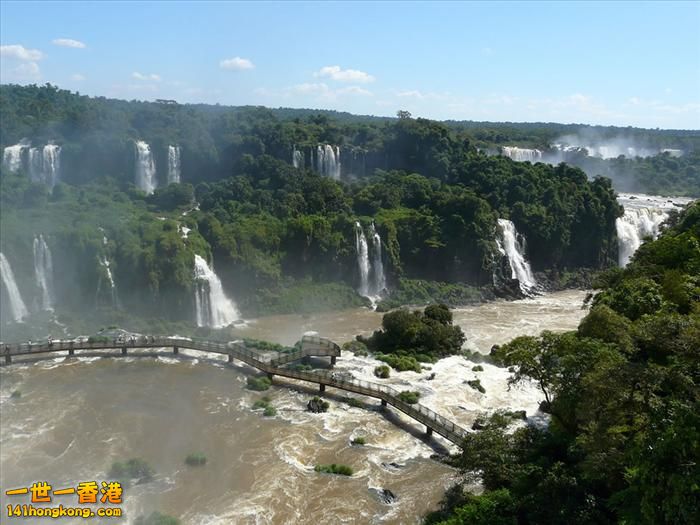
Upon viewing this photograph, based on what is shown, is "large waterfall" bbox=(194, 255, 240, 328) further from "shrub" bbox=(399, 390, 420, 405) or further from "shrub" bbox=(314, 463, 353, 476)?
"shrub" bbox=(314, 463, 353, 476)

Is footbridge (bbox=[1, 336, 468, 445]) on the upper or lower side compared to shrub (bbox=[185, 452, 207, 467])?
upper

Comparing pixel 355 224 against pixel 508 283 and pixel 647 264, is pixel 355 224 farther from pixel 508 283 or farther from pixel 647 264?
pixel 647 264

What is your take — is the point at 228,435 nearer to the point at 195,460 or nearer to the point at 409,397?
the point at 195,460

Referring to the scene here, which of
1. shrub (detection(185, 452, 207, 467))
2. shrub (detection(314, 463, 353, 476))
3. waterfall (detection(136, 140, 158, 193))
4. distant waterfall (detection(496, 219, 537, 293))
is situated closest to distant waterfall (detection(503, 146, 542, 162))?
distant waterfall (detection(496, 219, 537, 293))

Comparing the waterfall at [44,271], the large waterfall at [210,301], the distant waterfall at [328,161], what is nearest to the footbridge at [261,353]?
the large waterfall at [210,301]

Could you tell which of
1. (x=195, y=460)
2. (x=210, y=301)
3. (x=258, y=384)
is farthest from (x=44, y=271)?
→ (x=195, y=460)

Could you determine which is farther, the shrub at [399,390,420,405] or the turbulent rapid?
the shrub at [399,390,420,405]

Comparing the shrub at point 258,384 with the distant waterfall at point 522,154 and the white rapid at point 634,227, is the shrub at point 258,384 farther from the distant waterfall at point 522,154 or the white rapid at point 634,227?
the distant waterfall at point 522,154

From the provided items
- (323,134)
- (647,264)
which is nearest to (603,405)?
(647,264)
